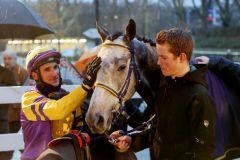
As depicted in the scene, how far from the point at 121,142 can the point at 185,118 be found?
0.55 meters

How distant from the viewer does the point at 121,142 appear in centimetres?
311

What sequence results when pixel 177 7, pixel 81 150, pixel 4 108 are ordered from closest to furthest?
pixel 81 150 < pixel 4 108 < pixel 177 7

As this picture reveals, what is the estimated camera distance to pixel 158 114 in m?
2.94

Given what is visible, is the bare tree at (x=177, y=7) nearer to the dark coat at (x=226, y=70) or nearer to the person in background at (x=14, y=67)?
the person in background at (x=14, y=67)

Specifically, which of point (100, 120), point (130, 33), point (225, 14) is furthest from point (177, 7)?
point (100, 120)

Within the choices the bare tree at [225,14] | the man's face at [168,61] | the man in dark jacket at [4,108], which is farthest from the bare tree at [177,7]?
the man's face at [168,61]

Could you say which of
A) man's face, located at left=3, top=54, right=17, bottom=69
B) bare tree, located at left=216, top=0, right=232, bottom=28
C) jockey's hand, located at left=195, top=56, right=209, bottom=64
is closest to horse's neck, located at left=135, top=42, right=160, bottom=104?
jockey's hand, located at left=195, top=56, right=209, bottom=64

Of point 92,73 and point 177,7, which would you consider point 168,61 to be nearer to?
point 92,73

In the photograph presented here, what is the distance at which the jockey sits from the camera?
9.94ft

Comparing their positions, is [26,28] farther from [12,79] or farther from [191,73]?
[191,73]

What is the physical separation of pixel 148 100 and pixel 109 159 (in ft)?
1.62

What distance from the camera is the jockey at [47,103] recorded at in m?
3.03

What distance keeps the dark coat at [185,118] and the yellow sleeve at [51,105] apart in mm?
499

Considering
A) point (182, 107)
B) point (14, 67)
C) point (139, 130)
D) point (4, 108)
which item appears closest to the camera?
point (182, 107)
